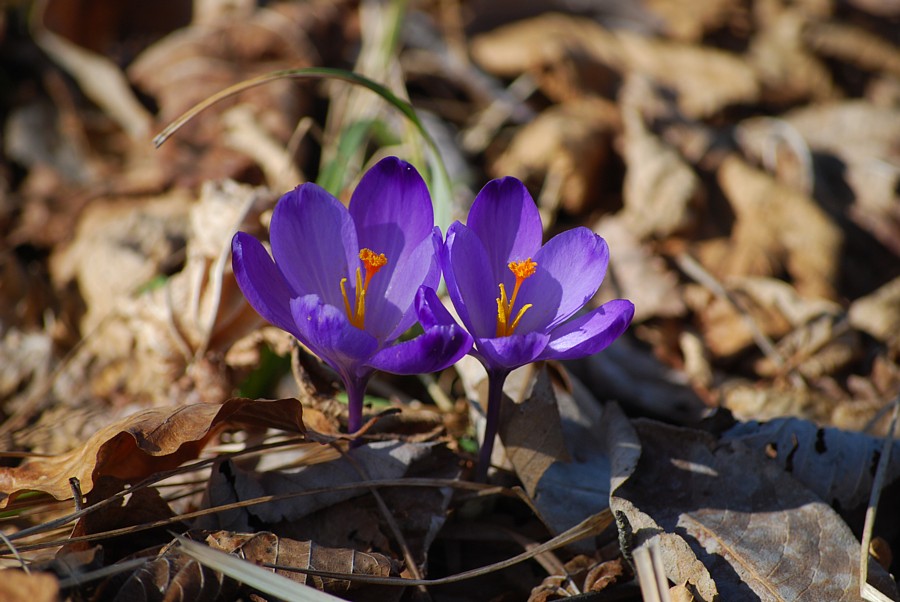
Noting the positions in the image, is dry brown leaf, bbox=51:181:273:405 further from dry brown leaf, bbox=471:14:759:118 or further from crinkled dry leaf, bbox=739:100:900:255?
crinkled dry leaf, bbox=739:100:900:255

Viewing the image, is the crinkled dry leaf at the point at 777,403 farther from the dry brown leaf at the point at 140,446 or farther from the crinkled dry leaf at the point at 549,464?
the dry brown leaf at the point at 140,446

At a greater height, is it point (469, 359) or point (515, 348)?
point (515, 348)

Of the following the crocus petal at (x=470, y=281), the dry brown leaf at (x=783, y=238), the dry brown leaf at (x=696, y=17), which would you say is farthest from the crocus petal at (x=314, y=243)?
the dry brown leaf at (x=696, y=17)

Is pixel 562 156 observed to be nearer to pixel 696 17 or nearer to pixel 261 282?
pixel 696 17

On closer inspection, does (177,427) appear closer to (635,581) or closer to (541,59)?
(635,581)

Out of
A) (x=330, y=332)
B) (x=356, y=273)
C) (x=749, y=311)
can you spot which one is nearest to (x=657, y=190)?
(x=749, y=311)

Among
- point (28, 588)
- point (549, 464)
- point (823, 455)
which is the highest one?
point (28, 588)

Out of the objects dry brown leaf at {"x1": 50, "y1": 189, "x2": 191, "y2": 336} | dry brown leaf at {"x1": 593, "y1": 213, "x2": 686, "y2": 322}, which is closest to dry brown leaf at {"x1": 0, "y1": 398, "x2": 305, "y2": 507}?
dry brown leaf at {"x1": 50, "y1": 189, "x2": 191, "y2": 336}
